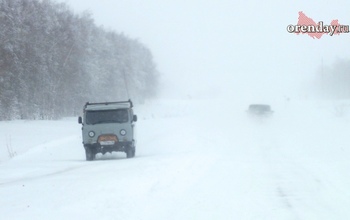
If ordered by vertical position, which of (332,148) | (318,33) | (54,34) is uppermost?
(54,34)

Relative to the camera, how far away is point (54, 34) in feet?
180

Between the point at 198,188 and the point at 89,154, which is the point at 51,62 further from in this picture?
the point at 198,188

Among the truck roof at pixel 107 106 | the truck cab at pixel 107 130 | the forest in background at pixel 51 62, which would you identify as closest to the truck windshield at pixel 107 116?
the truck cab at pixel 107 130

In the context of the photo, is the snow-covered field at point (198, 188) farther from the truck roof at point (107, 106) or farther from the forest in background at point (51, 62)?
the forest in background at point (51, 62)

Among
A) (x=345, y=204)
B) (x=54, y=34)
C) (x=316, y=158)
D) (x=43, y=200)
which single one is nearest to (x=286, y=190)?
(x=345, y=204)

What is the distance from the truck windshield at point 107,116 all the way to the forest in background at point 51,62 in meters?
22.1

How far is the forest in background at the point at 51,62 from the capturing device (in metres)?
43.4

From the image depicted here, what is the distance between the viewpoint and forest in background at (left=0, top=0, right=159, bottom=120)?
43438 mm

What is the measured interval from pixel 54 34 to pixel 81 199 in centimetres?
4770

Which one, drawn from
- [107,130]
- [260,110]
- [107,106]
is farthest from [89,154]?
[260,110]

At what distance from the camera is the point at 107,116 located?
20.9 meters

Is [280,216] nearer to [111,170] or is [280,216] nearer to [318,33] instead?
[111,170]

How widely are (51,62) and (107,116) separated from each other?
3474 centimetres

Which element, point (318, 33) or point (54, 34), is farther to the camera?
point (54, 34)
